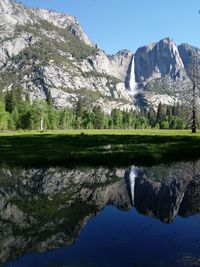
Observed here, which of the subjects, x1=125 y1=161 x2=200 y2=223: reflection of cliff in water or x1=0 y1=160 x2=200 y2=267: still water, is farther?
x1=125 y1=161 x2=200 y2=223: reflection of cliff in water

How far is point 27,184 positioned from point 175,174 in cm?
1272

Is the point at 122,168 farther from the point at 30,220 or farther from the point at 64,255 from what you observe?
the point at 64,255

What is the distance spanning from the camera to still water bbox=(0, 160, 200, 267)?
48.1 feet

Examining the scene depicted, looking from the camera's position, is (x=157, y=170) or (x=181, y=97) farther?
(x=181, y=97)

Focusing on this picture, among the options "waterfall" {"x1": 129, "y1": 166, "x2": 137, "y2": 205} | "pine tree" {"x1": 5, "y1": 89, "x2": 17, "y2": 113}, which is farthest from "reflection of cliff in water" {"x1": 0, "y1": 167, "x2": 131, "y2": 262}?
"pine tree" {"x1": 5, "y1": 89, "x2": 17, "y2": 113}

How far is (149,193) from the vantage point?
1033 inches

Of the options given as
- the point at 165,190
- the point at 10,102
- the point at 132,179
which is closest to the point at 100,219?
the point at 165,190

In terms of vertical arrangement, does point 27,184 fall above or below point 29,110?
below

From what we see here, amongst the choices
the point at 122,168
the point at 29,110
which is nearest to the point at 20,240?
the point at 122,168

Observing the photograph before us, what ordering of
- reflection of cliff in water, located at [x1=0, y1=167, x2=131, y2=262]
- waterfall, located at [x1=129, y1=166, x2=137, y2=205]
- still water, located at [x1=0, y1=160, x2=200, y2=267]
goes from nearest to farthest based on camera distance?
still water, located at [x1=0, y1=160, x2=200, y2=267], reflection of cliff in water, located at [x1=0, y1=167, x2=131, y2=262], waterfall, located at [x1=129, y1=166, x2=137, y2=205]

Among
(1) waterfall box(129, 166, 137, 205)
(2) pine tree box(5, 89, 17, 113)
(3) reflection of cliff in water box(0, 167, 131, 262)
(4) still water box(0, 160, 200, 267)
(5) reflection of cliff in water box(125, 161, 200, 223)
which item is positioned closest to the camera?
(4) still water box(0, 160, 200, 267)

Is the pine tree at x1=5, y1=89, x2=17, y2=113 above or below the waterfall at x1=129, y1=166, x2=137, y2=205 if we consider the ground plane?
above

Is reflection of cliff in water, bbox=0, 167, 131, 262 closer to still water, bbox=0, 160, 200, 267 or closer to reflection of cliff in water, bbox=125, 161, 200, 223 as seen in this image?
still water, bbox=0, 160, 200, 267

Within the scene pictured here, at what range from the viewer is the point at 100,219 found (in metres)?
20.1
